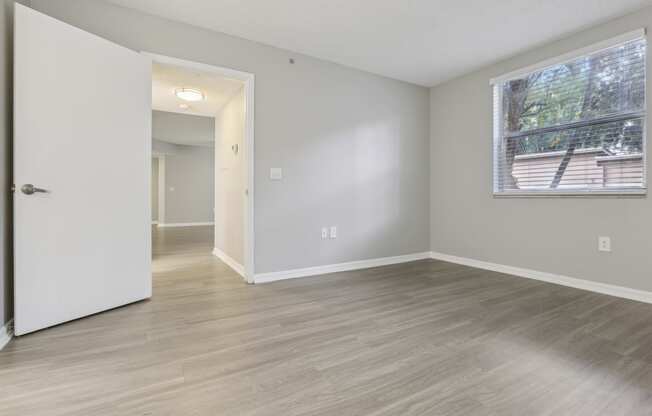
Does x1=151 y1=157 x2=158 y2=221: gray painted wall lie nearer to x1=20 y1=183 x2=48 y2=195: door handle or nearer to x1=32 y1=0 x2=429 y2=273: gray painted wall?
x1=32 y1=0 x2=429 y2=273: gray painted wall

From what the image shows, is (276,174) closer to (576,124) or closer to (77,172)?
(77,172)

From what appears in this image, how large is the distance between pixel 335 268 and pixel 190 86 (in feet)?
9.07

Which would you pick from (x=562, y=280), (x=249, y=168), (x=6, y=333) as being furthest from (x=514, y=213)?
(x=6, y=333)

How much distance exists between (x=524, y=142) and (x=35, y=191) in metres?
4.32

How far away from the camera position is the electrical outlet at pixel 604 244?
2.72m

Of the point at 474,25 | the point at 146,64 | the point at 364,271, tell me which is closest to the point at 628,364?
the point at 364,271

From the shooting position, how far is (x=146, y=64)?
8.22 feet

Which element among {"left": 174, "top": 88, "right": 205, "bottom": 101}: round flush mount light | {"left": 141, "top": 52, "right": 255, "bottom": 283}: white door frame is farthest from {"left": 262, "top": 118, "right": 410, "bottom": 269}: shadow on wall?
{"left": 174, "top": 88, "right": 205, "bottom": 101}: round flush mount light

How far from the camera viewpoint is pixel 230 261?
3.97m

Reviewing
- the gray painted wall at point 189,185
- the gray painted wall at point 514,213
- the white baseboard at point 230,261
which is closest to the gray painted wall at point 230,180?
the white baseboard at point 230,261

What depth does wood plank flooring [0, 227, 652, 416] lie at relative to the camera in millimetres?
1262

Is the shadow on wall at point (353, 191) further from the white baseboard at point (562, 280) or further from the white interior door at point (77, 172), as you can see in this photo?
the white interior door at point (77, 172)

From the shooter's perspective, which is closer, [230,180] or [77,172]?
[77,172]

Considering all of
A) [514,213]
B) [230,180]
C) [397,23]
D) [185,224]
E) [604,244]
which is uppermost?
[397,23]
